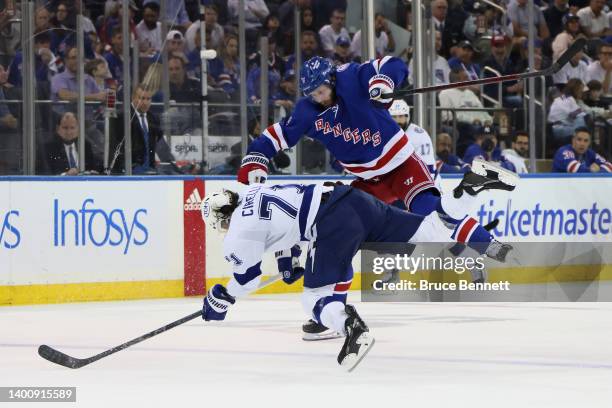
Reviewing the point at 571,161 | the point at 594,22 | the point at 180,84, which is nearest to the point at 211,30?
the point at 180,84

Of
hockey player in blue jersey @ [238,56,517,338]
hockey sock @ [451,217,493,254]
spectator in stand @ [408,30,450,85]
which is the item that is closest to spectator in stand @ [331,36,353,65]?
spectator in stand @ [408,30,450,85]

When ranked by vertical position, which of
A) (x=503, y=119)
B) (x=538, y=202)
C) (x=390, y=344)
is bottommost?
(x=390, y=344)

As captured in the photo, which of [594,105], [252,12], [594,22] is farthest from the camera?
[594,22]

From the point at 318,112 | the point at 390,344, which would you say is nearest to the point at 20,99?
the point at 318,112

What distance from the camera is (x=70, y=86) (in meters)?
9.05

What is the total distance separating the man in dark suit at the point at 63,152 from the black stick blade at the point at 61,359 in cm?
336

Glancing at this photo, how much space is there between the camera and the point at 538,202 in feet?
34.8

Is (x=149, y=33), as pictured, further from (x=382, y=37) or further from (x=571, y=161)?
(x=571, y=161)

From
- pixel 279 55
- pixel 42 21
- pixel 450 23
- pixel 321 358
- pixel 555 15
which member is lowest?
pixel 321 358

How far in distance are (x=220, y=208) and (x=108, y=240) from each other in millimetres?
3619

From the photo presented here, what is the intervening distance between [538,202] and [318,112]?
3.75m

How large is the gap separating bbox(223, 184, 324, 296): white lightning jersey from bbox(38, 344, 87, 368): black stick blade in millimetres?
705

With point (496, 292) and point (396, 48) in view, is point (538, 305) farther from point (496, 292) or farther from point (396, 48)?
point (396, 48)

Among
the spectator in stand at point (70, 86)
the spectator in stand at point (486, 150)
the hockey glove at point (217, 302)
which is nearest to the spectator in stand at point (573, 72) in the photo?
the spectator in stand at point (486, 150)
